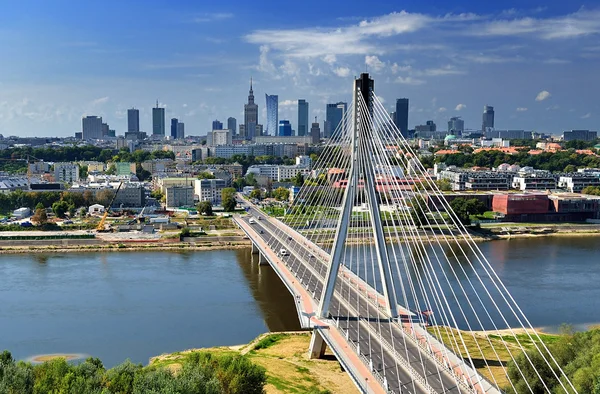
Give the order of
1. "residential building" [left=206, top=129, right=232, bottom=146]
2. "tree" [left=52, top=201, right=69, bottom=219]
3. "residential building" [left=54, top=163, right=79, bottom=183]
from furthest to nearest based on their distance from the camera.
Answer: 1. "residential building" [left=206, top=129, right=232, bottom=146]
2. "residential building" [left=54, top=163, right=79, bottom=183]
3. "tree" [left=52, top=201, right=69, bottom=219]

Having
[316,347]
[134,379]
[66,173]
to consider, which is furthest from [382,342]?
[66,173]

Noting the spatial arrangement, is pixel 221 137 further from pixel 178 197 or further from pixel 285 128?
pixel 178 197

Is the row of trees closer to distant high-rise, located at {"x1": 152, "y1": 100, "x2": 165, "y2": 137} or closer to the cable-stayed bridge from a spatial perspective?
the cable-stayed bridge

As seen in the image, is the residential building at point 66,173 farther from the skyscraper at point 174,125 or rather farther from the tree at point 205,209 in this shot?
the skyscraper at point 174,125

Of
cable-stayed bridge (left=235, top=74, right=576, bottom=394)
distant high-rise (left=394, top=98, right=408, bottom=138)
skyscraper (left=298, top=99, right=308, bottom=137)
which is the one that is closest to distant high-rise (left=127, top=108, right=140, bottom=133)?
skyscraper (left=298, top=99, right=308, bottom=137)

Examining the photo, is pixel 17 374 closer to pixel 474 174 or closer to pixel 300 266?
pixel 300 266

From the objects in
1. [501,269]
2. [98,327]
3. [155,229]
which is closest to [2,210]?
[155,229]
